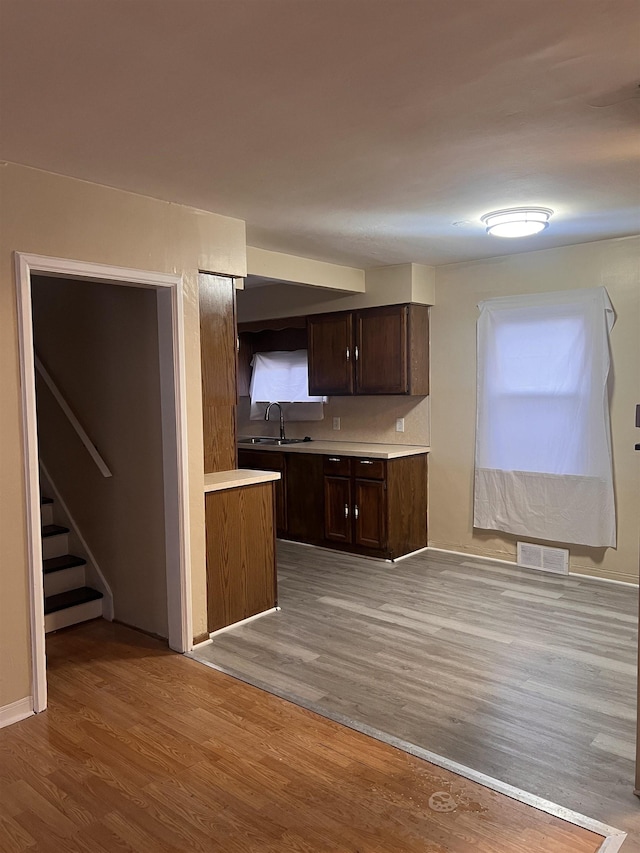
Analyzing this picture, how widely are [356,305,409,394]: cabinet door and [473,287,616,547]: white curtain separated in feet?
2.08

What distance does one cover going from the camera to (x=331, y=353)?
5938 mm

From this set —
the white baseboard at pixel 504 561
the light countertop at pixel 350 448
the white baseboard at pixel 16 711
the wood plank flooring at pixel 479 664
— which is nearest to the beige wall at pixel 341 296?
the light countertop at pixel 350 448

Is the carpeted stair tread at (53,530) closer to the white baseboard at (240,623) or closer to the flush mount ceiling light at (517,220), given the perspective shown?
the white baseboard at (240,623)

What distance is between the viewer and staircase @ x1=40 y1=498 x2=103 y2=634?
395 centimetres

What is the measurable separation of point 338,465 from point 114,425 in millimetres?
2119

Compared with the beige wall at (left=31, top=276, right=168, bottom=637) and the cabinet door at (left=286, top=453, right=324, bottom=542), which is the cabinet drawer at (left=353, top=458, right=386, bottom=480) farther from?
the beige wall at (left=31, top=276, right=168, bottom=637)

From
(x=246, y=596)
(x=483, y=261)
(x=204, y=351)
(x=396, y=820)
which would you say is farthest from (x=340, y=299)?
(x=396, y=820)

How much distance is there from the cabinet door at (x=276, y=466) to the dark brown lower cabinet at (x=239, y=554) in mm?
1803

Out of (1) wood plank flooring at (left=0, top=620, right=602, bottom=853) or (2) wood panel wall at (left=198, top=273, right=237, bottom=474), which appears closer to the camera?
(1) wood plank flooring at (left=0, top=620, right=602, bottom=853)

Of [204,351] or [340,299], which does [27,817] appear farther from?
[340,299]

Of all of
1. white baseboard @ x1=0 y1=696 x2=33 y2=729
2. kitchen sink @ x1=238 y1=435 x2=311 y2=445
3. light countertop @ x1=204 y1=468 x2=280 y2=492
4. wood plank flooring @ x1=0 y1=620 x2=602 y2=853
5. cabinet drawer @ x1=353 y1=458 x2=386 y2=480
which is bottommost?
wood plank flooring @ x1=0 y1=620 x2=602 y2=853

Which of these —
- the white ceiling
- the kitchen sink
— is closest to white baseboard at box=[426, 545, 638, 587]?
the kitchen sink

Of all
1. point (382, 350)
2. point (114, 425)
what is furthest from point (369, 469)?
point (114, 425)

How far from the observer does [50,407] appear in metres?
4.52
